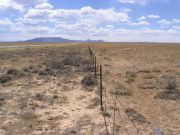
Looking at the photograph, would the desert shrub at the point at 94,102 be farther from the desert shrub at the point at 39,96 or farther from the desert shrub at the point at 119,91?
the desert shrub at the point at 39,96

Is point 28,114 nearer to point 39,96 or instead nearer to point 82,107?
point 82,107

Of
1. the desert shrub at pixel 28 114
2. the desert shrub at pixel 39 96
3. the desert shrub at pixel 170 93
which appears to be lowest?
the desert shrub at pixel 28 114

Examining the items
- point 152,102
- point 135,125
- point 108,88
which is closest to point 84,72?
point 108,88

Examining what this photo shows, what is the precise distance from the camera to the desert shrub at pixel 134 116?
37.9ft

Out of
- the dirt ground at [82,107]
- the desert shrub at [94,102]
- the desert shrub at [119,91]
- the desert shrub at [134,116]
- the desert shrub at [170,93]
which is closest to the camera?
the dirt ground at [82,107]

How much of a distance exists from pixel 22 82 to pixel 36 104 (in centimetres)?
649

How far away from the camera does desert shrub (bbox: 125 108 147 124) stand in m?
11.6

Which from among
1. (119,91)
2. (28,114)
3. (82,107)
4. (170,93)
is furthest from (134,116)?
(170,93)

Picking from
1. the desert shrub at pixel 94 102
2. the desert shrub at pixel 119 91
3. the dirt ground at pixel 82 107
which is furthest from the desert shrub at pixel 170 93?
the desert shrub at pixel 94 102

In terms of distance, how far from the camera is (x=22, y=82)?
2052cm

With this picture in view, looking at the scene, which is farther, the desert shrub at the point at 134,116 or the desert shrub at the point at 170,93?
the desert shrub at the point at 170,93

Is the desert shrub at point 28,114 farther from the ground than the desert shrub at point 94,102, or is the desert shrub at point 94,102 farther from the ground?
the desert shrub at point 94,102

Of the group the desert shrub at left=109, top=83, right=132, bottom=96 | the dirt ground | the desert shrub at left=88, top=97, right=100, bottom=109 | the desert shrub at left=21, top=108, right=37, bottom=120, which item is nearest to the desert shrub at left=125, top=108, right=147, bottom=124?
the dirt ground

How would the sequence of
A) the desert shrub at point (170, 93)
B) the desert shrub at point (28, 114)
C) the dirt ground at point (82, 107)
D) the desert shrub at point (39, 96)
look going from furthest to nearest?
the desert shrub at point (170, 93), the desert shrub at point (39, 96), the desert shrub at point (28, 114), the dirt ground at point (82, 107)
